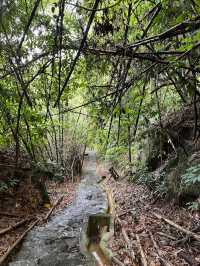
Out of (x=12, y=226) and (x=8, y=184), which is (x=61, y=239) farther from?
(x=8, y=184)

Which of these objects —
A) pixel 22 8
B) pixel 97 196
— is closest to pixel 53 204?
pixel 97 196

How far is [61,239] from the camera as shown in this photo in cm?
518

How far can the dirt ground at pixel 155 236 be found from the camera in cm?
365

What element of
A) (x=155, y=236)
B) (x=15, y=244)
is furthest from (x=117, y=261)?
(x=15, y=244)

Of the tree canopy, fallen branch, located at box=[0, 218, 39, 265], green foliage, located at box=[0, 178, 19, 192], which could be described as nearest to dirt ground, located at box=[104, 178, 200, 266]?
the tree canopy

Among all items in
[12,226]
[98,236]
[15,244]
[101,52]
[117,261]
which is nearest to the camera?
[101,52]

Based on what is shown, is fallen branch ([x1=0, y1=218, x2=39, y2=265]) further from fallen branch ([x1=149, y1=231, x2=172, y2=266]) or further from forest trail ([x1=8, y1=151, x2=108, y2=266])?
fallen branch ([x1=149, y1=231, x2=172, y2=266])

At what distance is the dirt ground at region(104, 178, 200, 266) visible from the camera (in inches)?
144

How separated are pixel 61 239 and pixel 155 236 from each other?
1.83 metres

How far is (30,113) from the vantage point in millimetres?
5570

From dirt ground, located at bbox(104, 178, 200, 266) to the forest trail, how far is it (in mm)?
669

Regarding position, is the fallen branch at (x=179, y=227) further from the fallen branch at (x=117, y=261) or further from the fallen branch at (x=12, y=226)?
the fallen branch at (x=12, y=226)

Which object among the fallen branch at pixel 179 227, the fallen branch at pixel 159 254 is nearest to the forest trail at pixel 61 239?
the fallen branch at pixel 159 254

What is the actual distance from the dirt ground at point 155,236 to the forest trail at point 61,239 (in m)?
0.67
